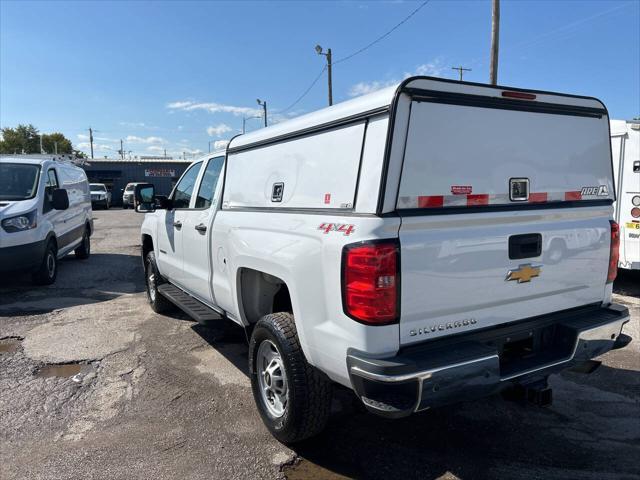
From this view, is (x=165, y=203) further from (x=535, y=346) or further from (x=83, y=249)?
(x=83, y=249)

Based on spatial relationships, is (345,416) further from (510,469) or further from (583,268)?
(583,268)

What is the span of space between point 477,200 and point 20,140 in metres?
91.5

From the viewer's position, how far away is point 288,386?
3189 millimetres

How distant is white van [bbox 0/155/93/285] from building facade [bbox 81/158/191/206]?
3366 centimetres

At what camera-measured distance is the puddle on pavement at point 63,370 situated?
473cm

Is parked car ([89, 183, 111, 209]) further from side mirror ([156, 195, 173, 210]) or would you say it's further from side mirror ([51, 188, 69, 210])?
side mirror ([156, 195, 173, 210])

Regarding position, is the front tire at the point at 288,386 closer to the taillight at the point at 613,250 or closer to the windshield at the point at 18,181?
the taillight at the point at 613,250

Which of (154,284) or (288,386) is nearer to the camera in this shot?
(288,386)

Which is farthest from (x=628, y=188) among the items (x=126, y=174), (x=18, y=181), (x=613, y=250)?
(x=126, y=174)

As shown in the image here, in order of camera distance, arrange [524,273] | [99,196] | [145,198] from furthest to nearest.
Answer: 1. [99,196]
2. [145,198]
3. [524,273]

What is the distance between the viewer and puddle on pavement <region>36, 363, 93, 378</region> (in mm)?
4727

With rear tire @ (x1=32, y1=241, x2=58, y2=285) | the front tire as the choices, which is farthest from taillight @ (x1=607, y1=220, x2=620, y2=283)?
rear tire @ (x1=32, y1=241, x2=58, y2=285)

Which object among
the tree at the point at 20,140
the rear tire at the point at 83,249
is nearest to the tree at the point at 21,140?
the tree at the point at 20,140

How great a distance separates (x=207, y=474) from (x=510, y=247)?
2324 mm
